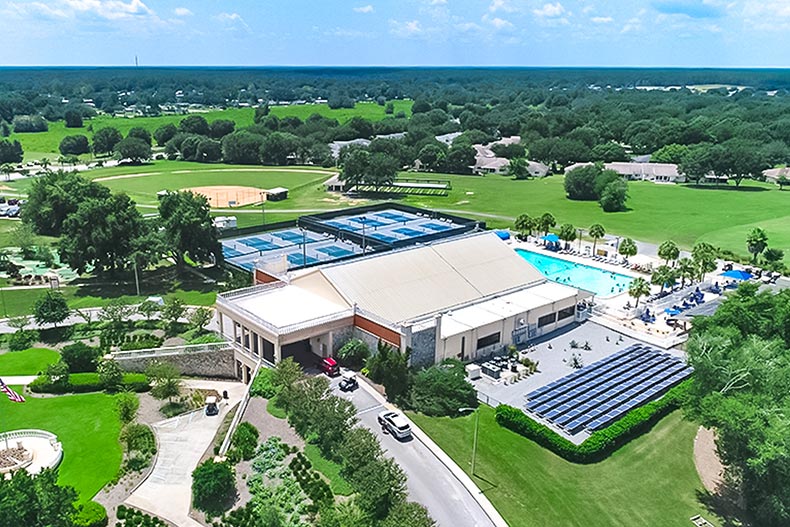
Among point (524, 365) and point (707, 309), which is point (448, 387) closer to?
point (524, 365)

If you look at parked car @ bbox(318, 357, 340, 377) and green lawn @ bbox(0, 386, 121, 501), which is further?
parked car @ bbox(318, 357, 340, 377)

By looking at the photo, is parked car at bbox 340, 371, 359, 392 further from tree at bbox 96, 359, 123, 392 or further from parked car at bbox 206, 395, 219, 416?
tree at bbox 96, 359, 123, 392

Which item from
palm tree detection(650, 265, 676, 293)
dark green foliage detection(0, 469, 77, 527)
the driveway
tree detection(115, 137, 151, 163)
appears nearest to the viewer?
dark green foliage detection(0, 469, 77, 527)

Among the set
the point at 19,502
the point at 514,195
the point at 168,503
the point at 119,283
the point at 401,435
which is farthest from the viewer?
the point at 514,195

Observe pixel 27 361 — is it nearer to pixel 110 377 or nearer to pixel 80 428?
pixel 110 377

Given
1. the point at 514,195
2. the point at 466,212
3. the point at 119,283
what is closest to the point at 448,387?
the point at 119,283

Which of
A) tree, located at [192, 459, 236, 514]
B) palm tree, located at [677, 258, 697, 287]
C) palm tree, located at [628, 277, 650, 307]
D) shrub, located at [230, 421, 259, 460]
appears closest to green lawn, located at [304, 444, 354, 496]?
shrub, located at [230, 421, 259, 460]

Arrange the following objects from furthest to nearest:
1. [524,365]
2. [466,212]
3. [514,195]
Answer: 1. [514,195]
2. [466,212]
3. [524,365]
